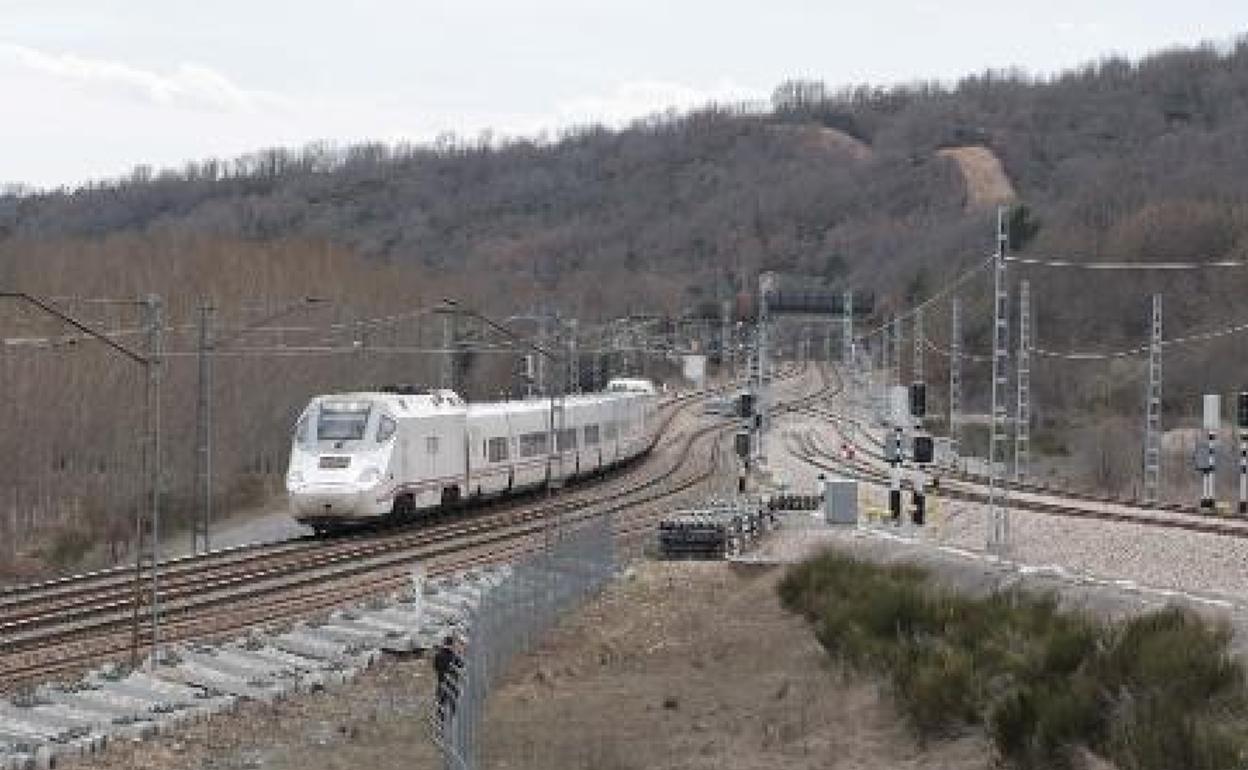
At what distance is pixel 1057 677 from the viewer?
18.2 m

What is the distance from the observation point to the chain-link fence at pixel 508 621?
17.2 metres

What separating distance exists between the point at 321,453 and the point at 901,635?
79.2ft

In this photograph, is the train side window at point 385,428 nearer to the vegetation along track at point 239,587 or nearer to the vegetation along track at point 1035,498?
the vegetation along track at point 239,587

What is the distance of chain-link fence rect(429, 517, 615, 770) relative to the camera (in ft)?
56.4

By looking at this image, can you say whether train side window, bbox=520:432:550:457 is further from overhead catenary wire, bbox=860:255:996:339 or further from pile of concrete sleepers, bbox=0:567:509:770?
pile of concrete sleepers, bbox=0:567:509:770

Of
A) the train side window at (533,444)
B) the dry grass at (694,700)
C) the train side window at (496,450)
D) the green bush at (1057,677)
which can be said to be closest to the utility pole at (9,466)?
the train side window at (533,444)

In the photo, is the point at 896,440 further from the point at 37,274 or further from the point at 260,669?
the point at 37,274

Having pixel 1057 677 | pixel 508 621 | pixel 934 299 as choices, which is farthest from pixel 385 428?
pixel 934 299

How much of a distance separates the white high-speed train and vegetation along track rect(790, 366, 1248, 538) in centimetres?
1038

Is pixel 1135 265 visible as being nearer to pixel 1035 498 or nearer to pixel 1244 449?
pixel 1035 498

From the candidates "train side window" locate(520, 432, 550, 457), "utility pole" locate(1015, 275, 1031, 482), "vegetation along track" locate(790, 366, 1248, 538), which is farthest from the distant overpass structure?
"train side window" locate(520, 432, 550, 457)

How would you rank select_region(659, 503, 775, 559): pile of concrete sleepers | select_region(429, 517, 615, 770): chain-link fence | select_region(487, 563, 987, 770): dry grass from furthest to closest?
select_region(659, 503, 775, 559): pile of concrete sleepers
select_region(487, 563, 987, 770): dry grass
select_region(429, 517, 615, 770): chain-link fence

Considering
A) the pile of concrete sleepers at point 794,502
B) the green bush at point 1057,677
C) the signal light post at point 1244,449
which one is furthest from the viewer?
the pile of concrete sleepers at point 794,502

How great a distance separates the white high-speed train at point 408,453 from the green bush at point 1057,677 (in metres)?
21.6
